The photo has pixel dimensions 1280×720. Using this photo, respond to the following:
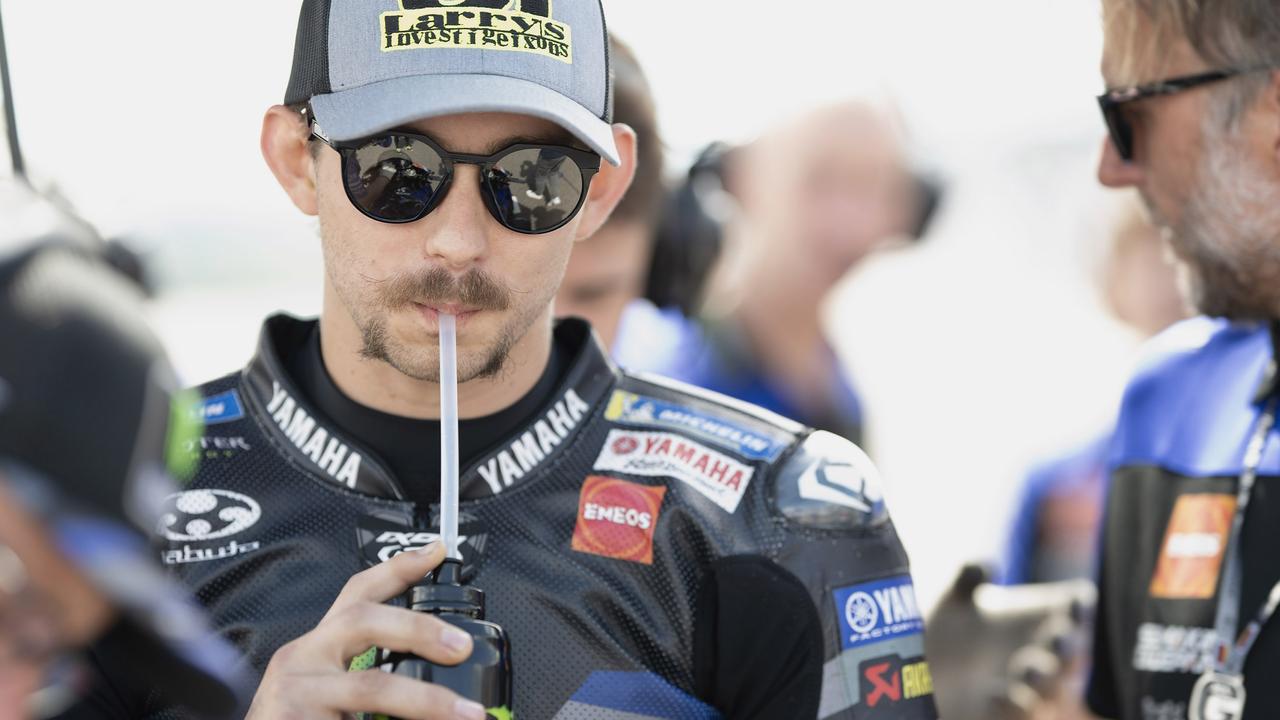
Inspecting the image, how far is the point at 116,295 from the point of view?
67 centimetres

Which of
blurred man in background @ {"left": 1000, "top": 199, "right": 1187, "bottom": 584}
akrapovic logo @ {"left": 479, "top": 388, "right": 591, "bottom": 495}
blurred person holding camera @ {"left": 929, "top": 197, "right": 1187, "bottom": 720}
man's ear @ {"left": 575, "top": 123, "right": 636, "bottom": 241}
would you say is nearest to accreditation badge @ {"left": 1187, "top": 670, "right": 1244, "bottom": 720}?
blurred person holding camera @ {"left": 929, "top": 197, "right": 1187, "bottom": 720}

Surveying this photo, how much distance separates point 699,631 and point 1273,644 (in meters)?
1.04

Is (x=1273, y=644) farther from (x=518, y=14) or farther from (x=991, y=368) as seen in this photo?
(x=991, y=368)

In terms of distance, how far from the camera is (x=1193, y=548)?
8.78 feet

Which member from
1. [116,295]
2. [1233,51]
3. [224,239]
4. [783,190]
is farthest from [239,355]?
[116,295]

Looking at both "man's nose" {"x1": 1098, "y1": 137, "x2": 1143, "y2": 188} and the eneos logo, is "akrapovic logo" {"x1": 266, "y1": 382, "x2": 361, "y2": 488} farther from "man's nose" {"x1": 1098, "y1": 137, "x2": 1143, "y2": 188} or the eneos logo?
"man's nose" {"x1": 1098, "y1": 137, "x2": 1143, "y2": 188}

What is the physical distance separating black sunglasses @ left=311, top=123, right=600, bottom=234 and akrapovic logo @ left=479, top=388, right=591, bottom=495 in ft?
1.04

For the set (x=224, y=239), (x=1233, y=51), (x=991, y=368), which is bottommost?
(x=991, y=368)

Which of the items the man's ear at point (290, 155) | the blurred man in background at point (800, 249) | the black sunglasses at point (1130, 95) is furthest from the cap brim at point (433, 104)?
the blurred man in background at point (800, 249)

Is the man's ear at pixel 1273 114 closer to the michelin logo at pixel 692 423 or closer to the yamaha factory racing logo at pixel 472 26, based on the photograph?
the michelin logo at pixel 692 423

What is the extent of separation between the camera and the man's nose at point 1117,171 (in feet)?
9.26

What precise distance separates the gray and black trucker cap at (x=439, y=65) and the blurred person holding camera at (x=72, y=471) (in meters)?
1.25

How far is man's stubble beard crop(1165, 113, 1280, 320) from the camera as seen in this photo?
106 inches

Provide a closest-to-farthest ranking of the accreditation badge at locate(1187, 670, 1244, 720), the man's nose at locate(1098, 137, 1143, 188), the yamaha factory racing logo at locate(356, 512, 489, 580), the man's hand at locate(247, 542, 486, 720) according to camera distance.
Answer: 1. the man's hand at locate(247, 542, 486, 720)
2. the yamaha factory racing logo at locate(356, 512, 489, 580)
3. the accreditation badge at locate(1187, 670, 1244, 720)
4. the man's nose at locate(1098, 137, 1143, 188)
